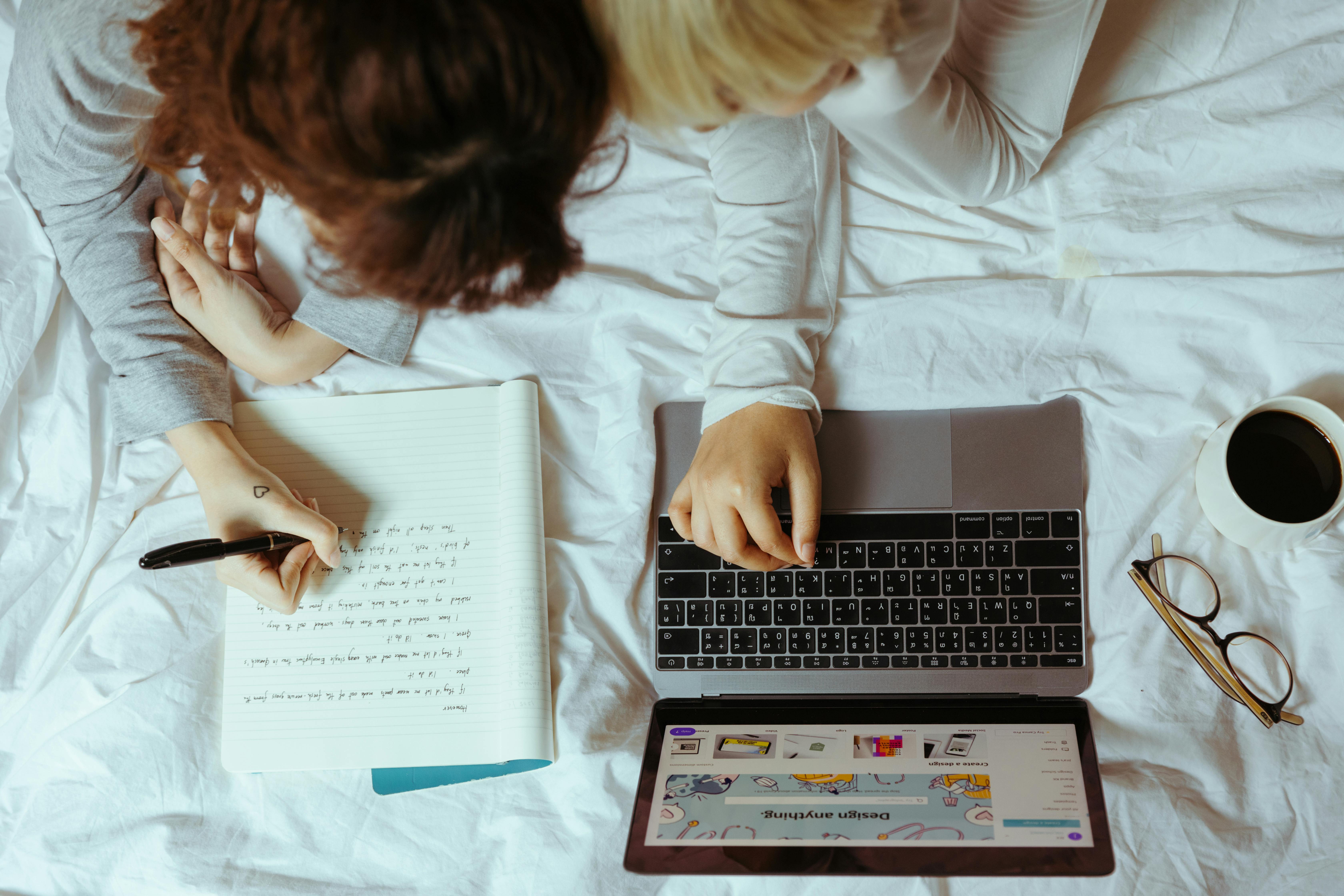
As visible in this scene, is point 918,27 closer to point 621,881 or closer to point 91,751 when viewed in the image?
point 621,881

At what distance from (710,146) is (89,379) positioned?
0.59m

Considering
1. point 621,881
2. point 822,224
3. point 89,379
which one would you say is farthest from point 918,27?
point 89,379

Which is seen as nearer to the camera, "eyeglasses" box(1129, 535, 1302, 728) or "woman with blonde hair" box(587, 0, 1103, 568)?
"woman with blonde hair" box(587, 0, 1103, 568)

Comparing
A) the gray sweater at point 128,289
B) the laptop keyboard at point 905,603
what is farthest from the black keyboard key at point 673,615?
the gray sweater at point 128,289

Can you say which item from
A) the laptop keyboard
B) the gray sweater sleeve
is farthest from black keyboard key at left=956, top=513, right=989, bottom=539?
the gray sweater sleeve

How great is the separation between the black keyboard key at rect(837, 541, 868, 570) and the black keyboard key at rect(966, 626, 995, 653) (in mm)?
94

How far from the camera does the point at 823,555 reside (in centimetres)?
65

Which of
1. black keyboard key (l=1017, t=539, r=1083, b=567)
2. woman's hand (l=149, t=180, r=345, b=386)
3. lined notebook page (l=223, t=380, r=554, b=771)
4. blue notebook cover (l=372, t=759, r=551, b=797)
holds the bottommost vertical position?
blue notebook cover (l=372, t=759, r=551, b=797)

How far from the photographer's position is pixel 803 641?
2.12 feet

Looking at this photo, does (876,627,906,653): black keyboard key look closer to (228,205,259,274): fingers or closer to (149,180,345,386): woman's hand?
(149,180,345,386): woman's hand

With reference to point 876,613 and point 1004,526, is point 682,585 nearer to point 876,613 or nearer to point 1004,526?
point 876,613

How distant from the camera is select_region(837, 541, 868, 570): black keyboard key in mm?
648

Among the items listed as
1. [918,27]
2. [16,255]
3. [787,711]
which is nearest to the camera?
[918,27]

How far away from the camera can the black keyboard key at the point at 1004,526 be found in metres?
0.64
